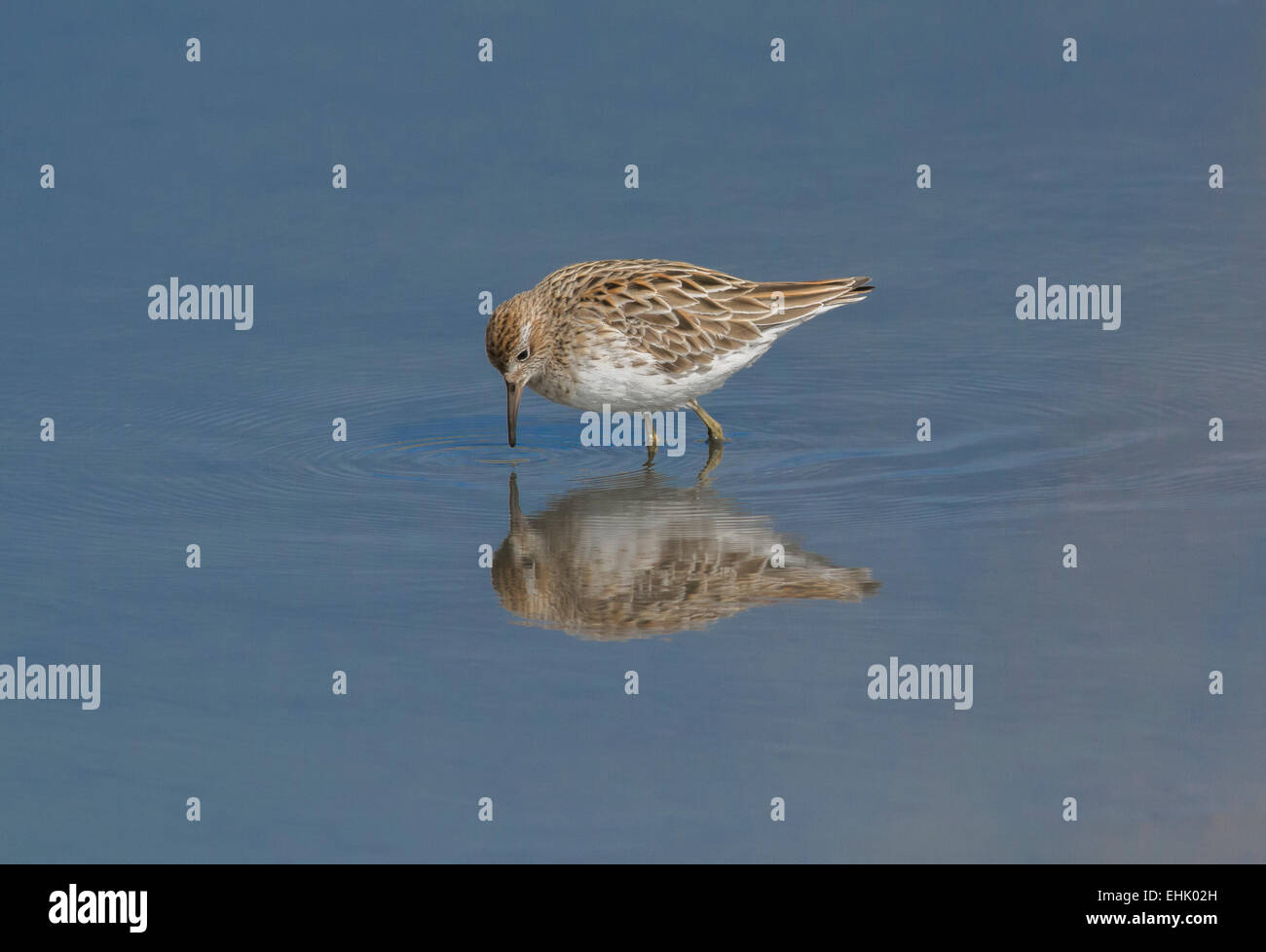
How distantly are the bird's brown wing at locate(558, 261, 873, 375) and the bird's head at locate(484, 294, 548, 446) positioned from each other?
21.3 inches

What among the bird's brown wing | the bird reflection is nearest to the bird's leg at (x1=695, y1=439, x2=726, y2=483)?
the bird reflection

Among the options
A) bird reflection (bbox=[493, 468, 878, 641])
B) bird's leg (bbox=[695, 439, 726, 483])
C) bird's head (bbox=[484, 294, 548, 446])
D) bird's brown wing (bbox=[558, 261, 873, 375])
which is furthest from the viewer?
bird's brown wing (bbox=[558, 261, 873, 375])

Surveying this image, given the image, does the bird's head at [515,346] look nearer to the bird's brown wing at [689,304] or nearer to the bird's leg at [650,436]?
the bird's brown wing at [689,304]

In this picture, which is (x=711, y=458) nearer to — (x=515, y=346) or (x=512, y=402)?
(x=512, y=402)

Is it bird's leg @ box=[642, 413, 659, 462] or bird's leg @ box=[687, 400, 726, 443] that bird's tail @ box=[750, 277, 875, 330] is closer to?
bird's leg @ box=[687, 400, 726, 443]

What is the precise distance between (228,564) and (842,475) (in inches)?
213

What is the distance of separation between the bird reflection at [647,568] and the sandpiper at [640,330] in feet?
5.39

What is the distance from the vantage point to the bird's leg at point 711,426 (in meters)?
20.1

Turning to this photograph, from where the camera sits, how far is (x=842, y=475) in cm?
1862

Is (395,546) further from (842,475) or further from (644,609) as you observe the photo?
(842,475)

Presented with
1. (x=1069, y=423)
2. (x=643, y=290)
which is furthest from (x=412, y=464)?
(x=1069, y=423)

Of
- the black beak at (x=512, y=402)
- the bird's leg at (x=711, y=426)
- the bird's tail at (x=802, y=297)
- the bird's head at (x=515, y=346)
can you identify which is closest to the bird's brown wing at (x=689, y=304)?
the bird's tail at (x=802, y=297)

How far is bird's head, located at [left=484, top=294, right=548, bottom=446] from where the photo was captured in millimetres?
19156

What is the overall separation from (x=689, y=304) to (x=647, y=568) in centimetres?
445
